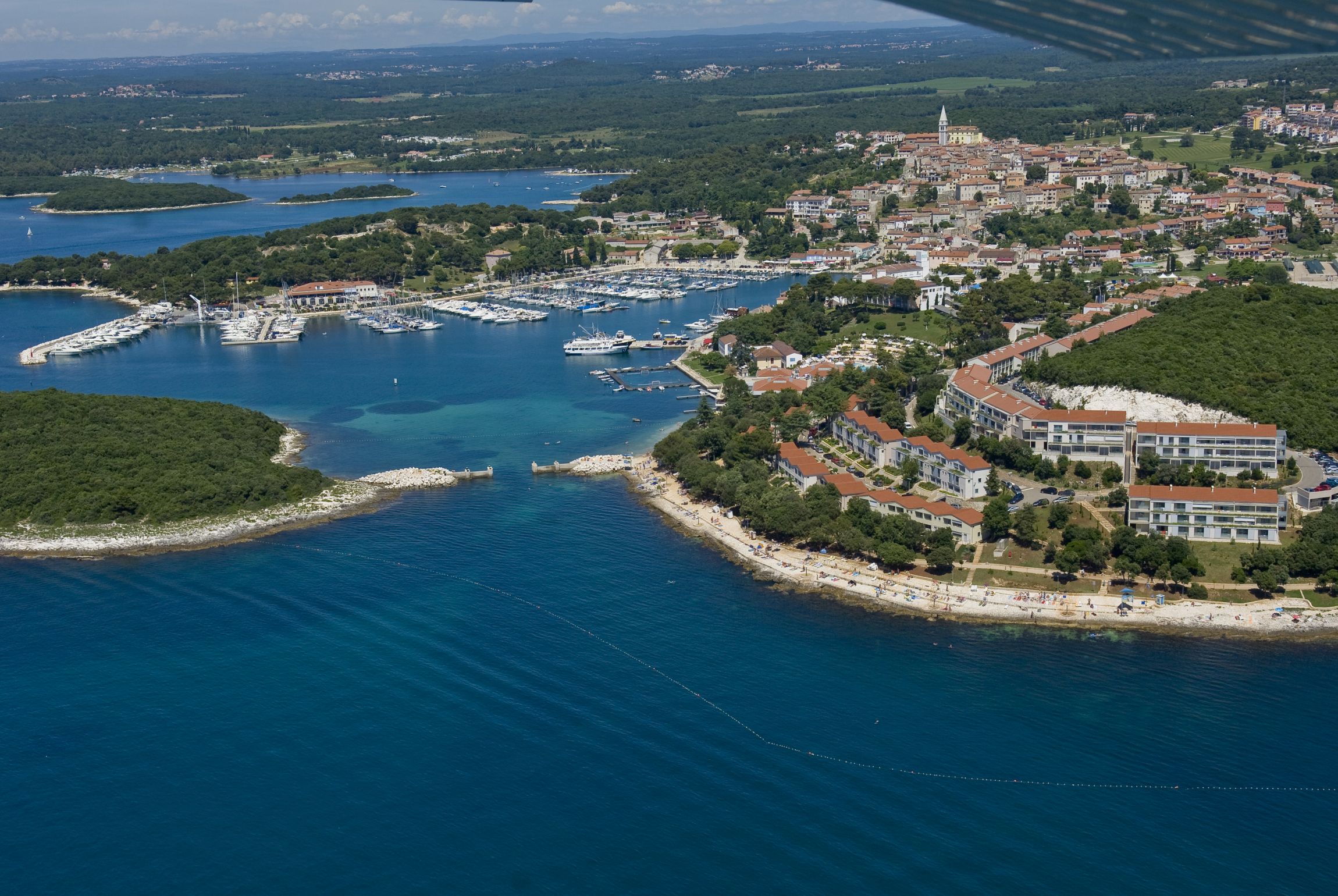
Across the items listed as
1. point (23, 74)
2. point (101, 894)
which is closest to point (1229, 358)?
point (101, 894)

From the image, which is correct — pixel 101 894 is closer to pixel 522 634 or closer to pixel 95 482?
pixel 522 634

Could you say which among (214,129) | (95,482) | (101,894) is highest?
(214,129)

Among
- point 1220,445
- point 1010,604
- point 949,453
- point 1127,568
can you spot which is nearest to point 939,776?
point 1010,604

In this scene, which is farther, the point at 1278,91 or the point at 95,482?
the point at 1278,91

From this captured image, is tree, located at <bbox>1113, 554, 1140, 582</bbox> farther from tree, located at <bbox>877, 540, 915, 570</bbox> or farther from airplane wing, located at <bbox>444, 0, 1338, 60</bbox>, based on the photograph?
airplane wing, located at <bbox>444, 0, 1338, 60</bbox>

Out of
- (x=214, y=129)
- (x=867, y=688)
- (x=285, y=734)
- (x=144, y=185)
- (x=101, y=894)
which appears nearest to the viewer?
(x=101, y=894)

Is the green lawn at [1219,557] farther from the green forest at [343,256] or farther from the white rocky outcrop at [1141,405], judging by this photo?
the green forest at [343,256]

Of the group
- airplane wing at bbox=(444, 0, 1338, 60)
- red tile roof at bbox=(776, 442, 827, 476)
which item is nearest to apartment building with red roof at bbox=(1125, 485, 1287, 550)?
red tile roof at bbox=(776, 442, 827, 476)
